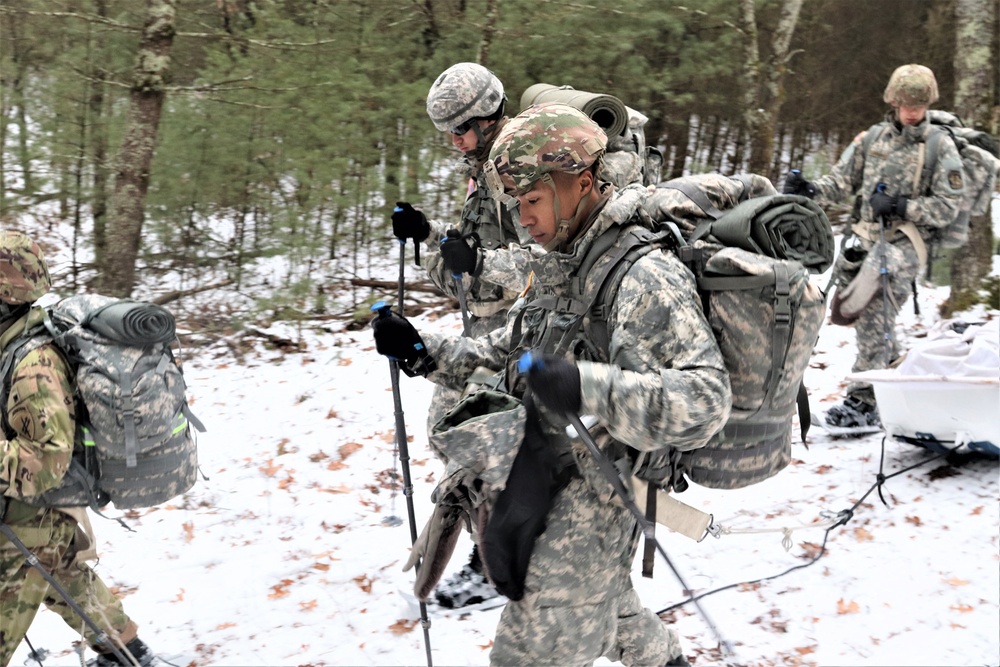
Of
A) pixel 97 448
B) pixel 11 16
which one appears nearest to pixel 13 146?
pixel 11 16

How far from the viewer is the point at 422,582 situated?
3018 millimetres

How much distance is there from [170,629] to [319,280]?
16.9ft

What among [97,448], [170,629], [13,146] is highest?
[13,146]

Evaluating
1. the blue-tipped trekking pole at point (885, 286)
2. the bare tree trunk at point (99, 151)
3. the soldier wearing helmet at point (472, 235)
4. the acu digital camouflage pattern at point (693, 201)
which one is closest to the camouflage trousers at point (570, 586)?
the acu digital camouflage pattern at point (693, 201)

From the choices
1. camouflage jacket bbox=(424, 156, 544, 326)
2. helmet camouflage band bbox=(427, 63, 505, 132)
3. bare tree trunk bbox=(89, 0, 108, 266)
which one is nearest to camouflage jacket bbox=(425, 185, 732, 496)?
camouflage jacket bbox=(424, 156, 544, 326)

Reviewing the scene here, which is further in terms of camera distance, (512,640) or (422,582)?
(422,582)

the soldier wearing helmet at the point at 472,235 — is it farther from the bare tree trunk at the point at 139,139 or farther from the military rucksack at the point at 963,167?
the bare tree trunk at the point at 139,139

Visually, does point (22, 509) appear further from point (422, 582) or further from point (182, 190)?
point (182, 190)

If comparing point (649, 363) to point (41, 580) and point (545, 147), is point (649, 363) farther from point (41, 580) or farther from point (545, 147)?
point (41, 580)

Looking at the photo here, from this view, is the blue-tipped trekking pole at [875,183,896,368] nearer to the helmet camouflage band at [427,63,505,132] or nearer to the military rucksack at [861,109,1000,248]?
the military rucksack at [861,109,1000,248]

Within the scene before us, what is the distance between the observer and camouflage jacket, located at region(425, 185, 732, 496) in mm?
2307

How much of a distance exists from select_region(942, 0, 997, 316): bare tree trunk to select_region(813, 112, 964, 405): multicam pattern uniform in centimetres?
258

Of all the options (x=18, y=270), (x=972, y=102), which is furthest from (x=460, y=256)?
(x=972, y=102)

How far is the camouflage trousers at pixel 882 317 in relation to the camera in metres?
6.35
